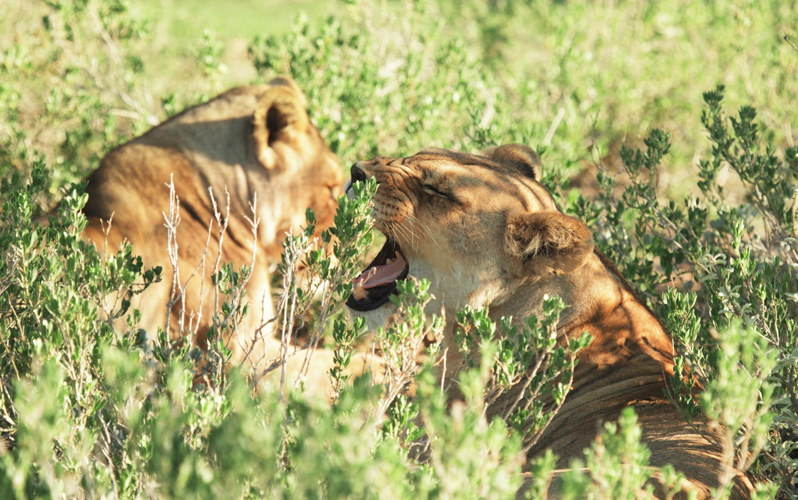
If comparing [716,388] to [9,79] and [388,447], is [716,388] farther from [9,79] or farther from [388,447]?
[9,79]

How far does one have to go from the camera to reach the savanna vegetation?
6.37 feet

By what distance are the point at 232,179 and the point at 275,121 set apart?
1.36ft

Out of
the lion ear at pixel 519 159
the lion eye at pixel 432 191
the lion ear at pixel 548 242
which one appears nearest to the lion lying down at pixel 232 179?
the lion ear at pixel 519 159

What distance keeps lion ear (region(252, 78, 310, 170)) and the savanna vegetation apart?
0.81 m

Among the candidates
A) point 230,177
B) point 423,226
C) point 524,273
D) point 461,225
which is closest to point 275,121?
point 230,177

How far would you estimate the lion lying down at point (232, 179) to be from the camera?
446 centimetres

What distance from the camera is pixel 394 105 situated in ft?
22.7

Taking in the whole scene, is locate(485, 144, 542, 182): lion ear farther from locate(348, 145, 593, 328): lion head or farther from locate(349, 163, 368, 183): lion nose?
locate(349, 163, 368, 183): lion nose

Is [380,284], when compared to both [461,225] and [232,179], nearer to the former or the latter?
[461,225]

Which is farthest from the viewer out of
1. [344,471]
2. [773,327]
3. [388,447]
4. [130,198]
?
[130,198]

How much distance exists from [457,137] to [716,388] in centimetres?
508

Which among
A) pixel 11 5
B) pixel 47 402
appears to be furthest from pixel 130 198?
pixel 11 5

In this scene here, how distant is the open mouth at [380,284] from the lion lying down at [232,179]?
680 millimetres

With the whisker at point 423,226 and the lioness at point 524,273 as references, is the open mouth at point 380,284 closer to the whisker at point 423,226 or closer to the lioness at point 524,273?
the lioness at point 524,273
